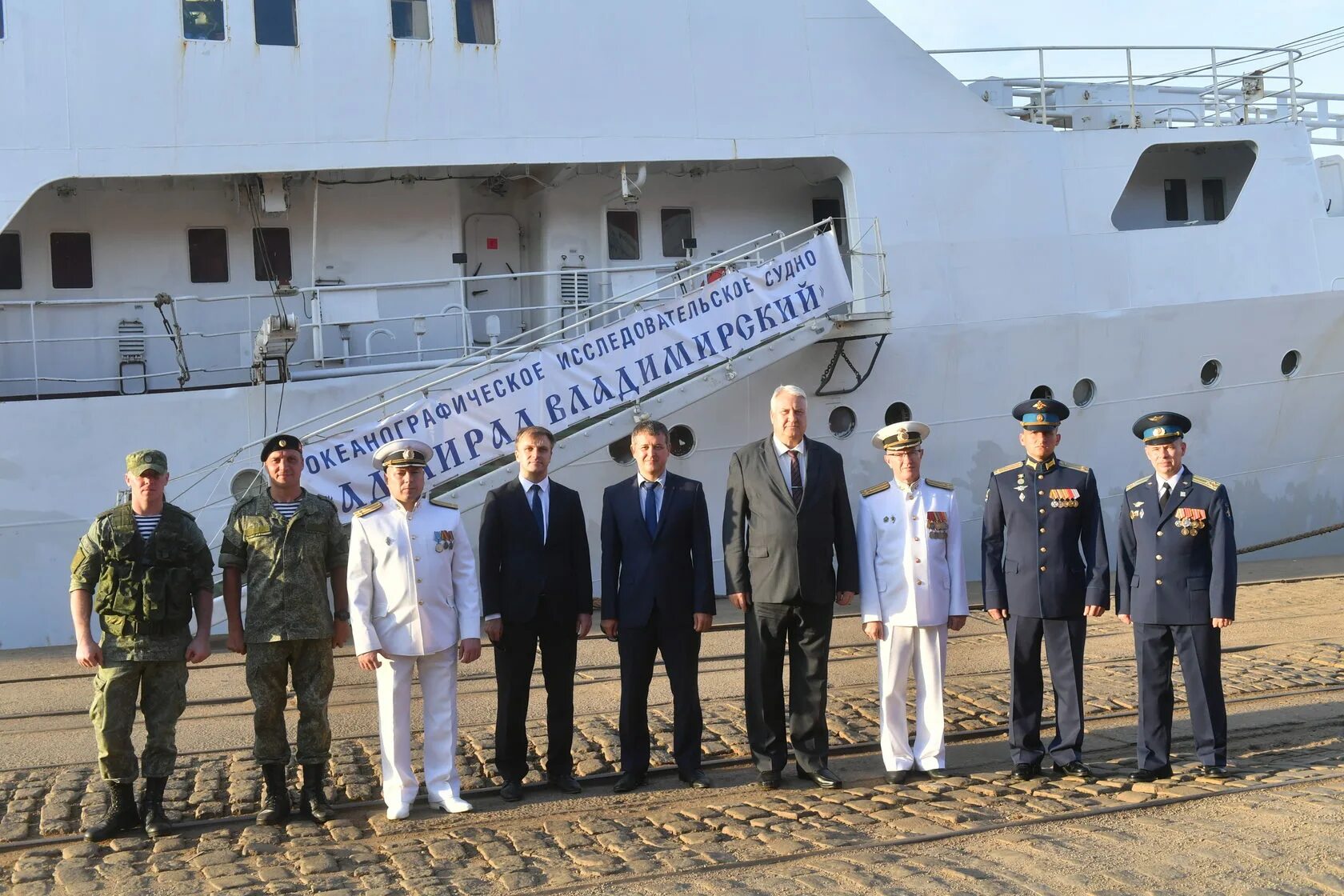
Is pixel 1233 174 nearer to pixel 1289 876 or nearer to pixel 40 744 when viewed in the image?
pixel 1289 876

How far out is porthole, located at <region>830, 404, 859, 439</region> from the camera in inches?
448

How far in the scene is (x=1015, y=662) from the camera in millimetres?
6082

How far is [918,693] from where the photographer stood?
20.0 feet

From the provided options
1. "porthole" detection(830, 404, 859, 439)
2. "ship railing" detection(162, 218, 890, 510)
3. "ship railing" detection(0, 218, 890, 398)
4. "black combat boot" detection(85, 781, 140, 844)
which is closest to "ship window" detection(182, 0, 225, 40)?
"ship railing" detection(0, 218, 890, 398)

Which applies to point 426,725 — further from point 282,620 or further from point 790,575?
point 790,575

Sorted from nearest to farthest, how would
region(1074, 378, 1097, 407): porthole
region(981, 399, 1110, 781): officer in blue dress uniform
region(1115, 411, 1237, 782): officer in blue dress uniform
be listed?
1. region(1115, 411, 1237, 782): officer in blue dress uniform
2. region(981, 399, 1110, 781): officer in blue dress uniform
3. region(1074, 378, 1097, 407): porthole

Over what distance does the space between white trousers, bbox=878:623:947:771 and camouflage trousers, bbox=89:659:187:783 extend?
3.09 metres

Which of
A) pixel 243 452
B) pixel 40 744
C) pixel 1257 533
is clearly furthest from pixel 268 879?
pixel 1257 533

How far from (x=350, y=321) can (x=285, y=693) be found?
5.29m

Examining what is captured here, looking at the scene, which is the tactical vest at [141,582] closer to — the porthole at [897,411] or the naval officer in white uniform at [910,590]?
the naval officer in white uniform at [910,590]

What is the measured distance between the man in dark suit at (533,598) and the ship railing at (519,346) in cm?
306

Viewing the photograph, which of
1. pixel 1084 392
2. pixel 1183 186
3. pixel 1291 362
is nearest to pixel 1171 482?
pixel 1084 392

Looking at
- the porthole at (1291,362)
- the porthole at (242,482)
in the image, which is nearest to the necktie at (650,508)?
the porthole at (242,482)

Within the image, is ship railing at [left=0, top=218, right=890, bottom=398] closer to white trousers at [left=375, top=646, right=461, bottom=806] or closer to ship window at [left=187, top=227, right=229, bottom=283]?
ship window at [left=187, top=227, right=229, bottom=283]
